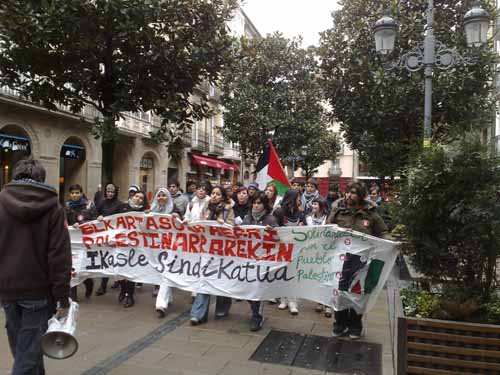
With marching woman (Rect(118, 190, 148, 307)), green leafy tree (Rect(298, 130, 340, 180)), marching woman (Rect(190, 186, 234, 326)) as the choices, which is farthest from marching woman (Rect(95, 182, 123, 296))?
green leafy tree (Rect(298, 130, 340, 180))

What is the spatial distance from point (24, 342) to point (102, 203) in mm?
3881

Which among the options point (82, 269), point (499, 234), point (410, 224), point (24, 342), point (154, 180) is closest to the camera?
point (24, 342)

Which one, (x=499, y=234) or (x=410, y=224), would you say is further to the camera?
(x=410, y=224)

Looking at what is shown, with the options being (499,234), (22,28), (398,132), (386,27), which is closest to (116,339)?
(499,234)

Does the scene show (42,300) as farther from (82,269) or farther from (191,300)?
(191,300)

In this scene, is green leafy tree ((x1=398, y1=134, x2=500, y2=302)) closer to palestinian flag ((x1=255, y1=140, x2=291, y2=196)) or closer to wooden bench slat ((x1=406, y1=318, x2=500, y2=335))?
wooden bench slat ((x1=406, y1=318, x2=500, y2=335))

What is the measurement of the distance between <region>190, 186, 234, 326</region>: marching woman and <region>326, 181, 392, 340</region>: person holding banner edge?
57.2 inches

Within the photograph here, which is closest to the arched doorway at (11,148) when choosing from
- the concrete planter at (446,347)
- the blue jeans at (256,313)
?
the blue jeans at (256,313)

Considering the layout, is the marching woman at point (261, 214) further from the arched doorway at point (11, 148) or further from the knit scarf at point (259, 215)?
the arched doorway at point (11, 148)

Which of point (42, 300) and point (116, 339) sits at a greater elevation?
point (42, 300)

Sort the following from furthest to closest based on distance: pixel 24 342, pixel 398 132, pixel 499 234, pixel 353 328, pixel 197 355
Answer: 1. pixel 398 132
2. pixel 353 328
3. pixel 197 355
4. pixel 499 234
5. pixel 24 342

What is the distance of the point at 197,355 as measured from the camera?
14.0 ft

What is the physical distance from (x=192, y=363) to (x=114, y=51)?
6.28m

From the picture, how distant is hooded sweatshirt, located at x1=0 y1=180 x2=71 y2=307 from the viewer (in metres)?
2.86
